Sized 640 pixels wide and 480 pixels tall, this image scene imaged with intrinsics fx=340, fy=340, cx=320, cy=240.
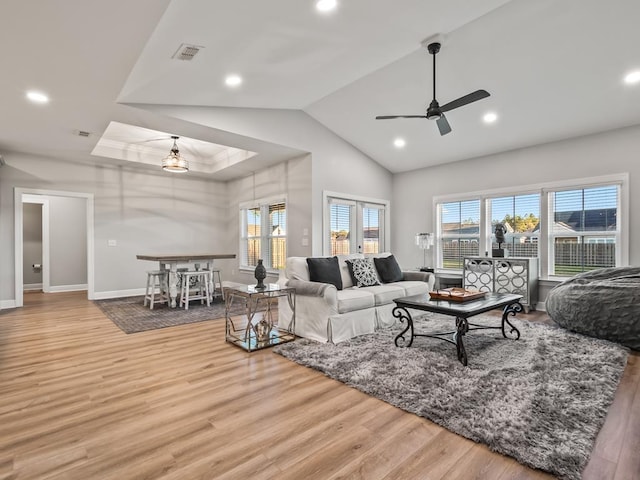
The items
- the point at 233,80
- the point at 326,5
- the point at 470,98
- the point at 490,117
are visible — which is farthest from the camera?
the point at 490,117

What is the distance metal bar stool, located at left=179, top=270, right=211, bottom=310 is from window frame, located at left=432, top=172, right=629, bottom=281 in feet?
14.6

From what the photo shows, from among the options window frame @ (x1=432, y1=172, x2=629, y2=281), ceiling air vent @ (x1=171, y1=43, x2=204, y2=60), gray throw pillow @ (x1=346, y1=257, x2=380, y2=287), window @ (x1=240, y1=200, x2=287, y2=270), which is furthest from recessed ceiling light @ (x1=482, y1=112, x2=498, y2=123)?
ceiling air vent @ (x1=171, y1=43, x2=204, y2=60)

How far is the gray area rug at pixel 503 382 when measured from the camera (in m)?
1.89

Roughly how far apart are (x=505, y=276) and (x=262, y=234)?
467 centimetres

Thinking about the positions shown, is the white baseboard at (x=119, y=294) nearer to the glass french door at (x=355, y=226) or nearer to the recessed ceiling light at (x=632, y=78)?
the glass french door at (x=355, y=226)

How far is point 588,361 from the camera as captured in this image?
3068 millimetres

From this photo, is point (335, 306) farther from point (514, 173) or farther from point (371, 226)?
point (514, 173)

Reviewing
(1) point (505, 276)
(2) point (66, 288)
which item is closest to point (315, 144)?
(1) point (505, 276)

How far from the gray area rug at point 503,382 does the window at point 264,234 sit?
11.3 ft

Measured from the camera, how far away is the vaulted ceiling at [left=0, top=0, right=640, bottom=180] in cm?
276

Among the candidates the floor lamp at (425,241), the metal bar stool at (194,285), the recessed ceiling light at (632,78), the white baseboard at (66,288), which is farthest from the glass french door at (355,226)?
the white baseboard at (66,288)

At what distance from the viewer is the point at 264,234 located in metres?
7.29

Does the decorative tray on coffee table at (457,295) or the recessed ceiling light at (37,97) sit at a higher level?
the recessed ceiling light at (37,97)

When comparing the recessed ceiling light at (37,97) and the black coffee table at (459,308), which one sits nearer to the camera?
the black coffee table at (459,308)
